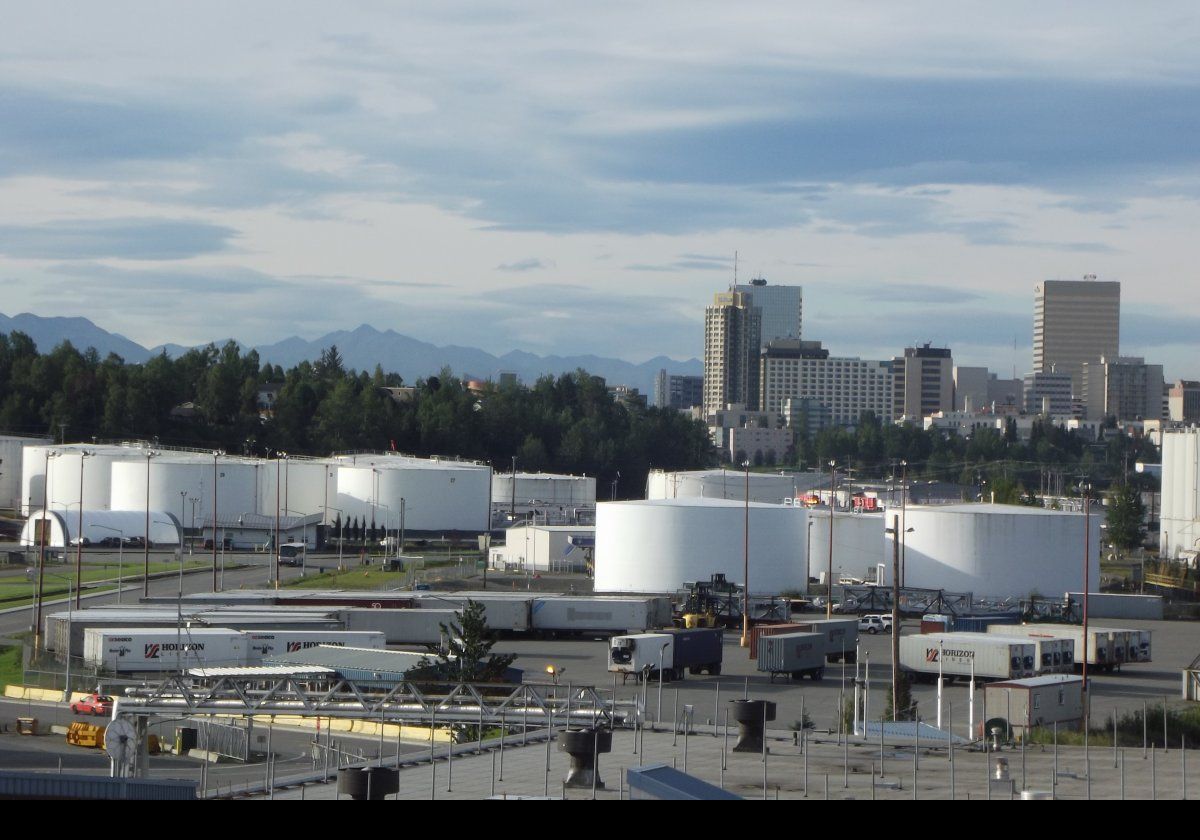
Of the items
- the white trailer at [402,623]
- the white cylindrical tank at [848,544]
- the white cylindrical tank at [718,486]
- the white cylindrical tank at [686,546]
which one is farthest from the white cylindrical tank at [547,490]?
the white trailer at [402,623]

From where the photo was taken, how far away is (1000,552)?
6500 cm

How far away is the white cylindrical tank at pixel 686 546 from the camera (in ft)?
210

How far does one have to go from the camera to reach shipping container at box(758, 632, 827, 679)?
40.8 m

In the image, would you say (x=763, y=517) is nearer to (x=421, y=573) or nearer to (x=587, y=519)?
(x=421, y=573)

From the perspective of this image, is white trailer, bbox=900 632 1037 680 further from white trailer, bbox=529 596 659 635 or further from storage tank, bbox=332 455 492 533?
storage tank, bbox=332 455 492 533

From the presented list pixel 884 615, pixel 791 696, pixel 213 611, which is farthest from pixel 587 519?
pixel 791 696

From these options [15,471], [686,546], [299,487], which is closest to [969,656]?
[686,546]

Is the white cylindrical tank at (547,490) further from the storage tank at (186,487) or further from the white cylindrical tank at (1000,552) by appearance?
the white cylindrical tank at (1000,552)

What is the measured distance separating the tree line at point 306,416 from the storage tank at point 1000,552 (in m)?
74.2

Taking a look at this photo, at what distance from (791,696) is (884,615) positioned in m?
18.9

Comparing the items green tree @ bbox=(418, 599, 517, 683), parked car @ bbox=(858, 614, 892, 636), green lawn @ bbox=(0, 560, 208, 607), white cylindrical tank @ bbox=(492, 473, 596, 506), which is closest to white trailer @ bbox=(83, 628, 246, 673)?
green tree @ bbox=(418, 599, 517, 683)

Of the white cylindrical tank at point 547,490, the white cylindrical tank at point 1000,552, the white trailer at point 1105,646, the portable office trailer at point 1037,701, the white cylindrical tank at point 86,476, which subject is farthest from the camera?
the white cylindrical tank at point 547,490

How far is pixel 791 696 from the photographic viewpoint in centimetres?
3841

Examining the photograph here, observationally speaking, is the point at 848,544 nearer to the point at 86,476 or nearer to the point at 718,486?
the point at 718,486
